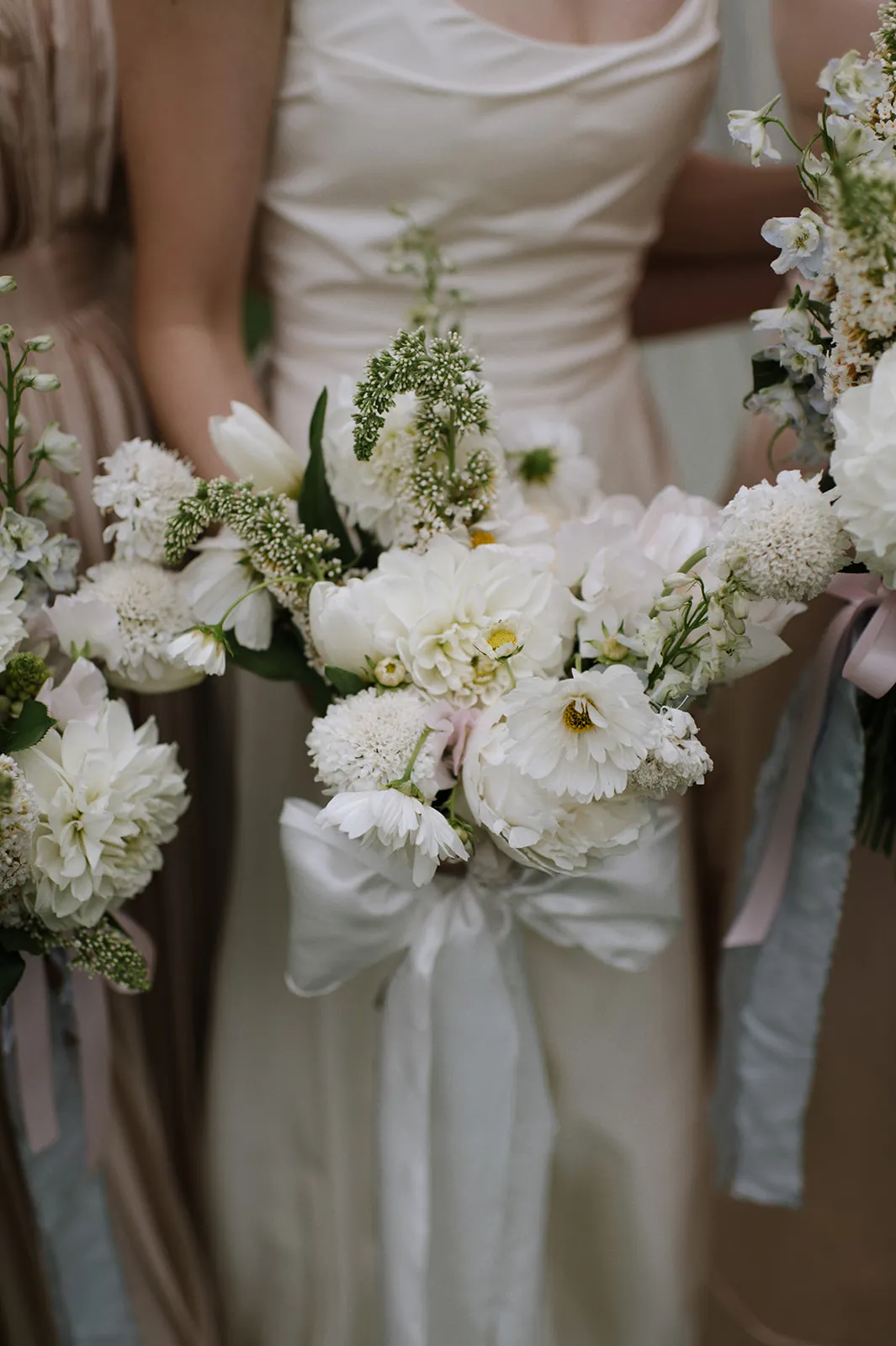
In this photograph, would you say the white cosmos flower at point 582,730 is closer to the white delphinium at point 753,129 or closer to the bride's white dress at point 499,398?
the white delphinium at point 753,129

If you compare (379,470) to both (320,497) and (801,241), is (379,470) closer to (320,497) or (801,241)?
(320,497)

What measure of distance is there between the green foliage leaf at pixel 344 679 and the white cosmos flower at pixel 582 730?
12cm

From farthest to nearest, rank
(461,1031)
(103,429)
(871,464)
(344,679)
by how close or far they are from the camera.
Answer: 1. (103,429)
2. (461,1031)
3. (344,679)
4. (871,464)

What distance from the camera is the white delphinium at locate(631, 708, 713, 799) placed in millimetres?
623

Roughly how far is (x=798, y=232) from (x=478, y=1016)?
0.54m

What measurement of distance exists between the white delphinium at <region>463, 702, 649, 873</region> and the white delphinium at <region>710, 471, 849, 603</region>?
0.46ft

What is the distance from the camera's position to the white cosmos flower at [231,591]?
2.52 ft

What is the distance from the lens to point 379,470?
2.43ft

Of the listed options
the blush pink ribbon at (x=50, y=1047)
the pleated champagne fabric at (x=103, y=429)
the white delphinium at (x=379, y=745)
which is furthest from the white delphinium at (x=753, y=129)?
the blush pink ribbon at (x=50, y=1047)

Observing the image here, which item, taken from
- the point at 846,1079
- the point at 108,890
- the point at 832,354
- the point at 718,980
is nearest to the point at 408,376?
the point at 832,354

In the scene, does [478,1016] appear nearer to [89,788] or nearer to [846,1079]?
[89,788]

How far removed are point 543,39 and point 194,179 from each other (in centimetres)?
29

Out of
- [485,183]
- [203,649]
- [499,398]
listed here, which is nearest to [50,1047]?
[203,649]

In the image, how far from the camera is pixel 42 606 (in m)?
0.80
